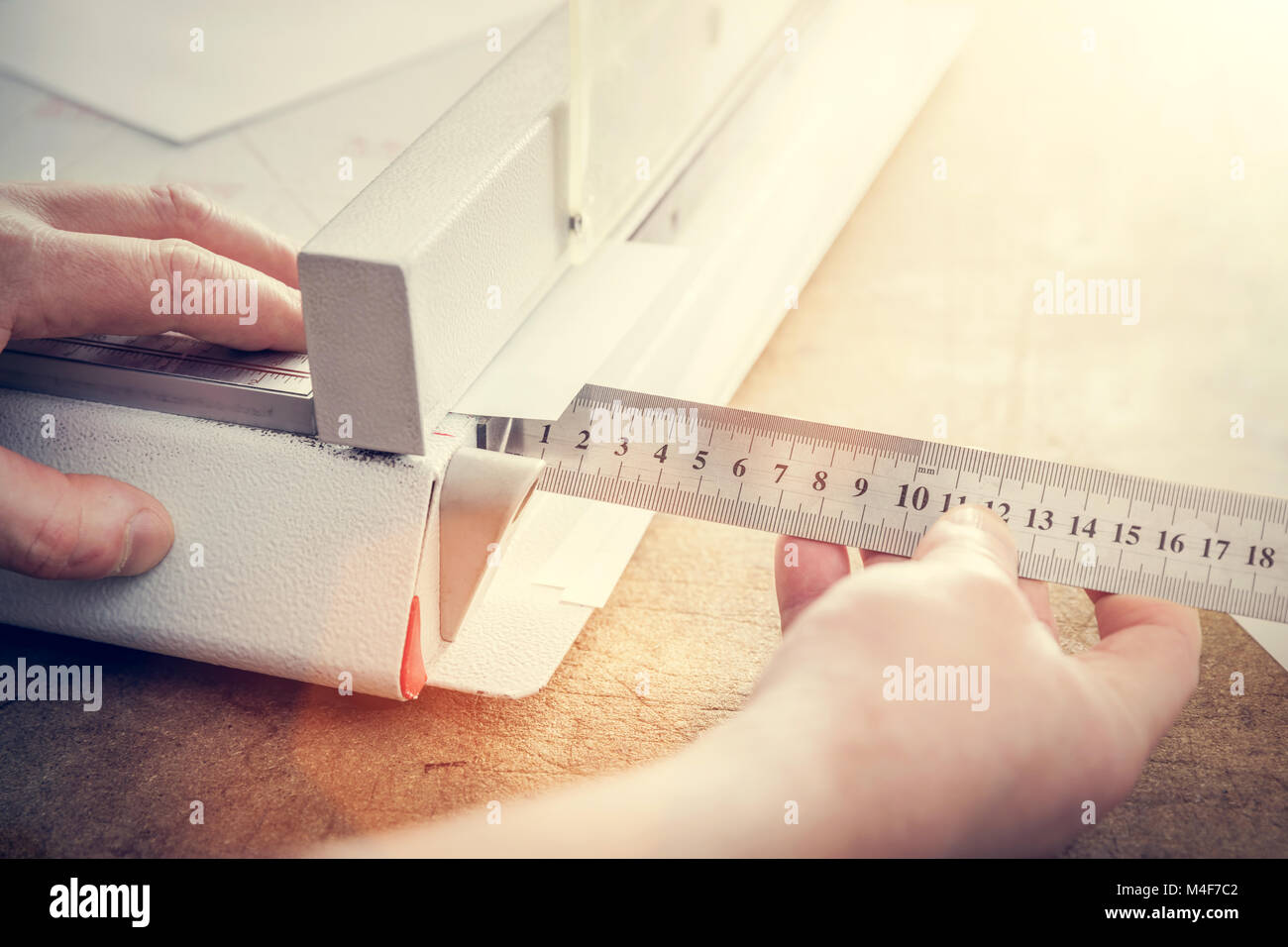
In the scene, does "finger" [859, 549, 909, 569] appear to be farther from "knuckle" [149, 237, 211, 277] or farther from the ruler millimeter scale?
"knuckle" [149, 237, 211, 277]

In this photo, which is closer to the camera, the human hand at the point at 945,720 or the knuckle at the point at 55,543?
the human hand at the point at 945,720

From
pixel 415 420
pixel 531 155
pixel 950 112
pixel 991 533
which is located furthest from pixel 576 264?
pixel 950 112

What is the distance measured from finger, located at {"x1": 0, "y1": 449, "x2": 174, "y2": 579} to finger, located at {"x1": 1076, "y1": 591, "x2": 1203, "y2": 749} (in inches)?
26.4

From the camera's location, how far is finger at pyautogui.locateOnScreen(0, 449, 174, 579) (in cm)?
69

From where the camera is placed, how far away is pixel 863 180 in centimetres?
166

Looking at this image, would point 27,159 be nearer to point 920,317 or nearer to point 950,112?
point 920,317

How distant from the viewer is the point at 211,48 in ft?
4.03

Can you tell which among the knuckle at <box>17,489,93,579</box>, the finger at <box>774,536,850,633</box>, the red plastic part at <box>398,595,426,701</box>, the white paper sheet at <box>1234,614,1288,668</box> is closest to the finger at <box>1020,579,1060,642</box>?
the finger at <box>774,536,850,633</box>

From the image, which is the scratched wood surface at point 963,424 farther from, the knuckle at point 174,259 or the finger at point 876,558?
the knuckle at point 174,259

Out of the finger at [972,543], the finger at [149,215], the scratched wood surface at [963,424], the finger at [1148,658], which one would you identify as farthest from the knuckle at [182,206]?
the finger at [1148,658]

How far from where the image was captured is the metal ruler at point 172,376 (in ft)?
2.49

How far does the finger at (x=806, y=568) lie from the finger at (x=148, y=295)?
0.41 m

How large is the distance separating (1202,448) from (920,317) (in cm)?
41

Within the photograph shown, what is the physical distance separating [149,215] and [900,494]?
66cm
